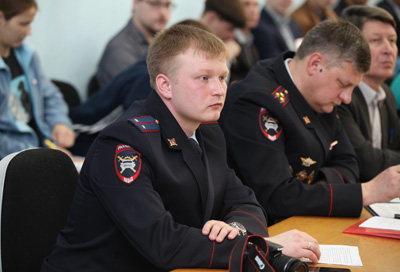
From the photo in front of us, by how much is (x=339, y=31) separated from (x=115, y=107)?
172cm

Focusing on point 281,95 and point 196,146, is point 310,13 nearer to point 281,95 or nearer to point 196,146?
point 281,95

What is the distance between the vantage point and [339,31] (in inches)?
94.7

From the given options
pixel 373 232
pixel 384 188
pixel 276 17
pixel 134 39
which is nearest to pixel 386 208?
pixel 384 188

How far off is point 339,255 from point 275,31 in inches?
174

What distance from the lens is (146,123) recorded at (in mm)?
1781

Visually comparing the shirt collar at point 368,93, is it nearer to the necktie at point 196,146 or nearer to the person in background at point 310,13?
the necktie at point 196,146

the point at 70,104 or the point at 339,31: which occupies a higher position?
the point at 339,31

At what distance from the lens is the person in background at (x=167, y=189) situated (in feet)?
5.24

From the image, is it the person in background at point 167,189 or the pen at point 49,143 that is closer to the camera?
the person in background at point 167,189

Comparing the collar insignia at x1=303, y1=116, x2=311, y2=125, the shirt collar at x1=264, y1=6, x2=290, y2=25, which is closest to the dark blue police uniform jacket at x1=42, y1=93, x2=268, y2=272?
the collar insignia at x1=303, y1=116, x2=311, y2=125

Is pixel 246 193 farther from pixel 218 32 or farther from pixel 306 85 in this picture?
pixel 218 32

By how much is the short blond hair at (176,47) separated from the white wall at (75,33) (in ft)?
8.13

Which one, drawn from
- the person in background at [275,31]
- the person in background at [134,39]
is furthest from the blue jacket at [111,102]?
the person in background at [275,31]

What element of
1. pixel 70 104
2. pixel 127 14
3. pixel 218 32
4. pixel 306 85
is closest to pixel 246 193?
pixel 306 85
